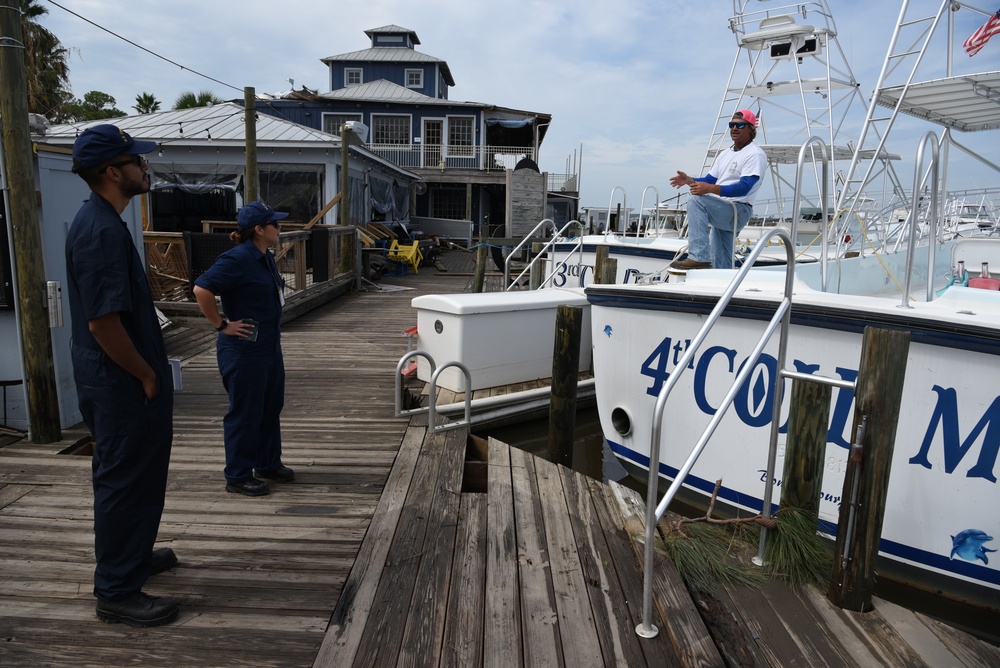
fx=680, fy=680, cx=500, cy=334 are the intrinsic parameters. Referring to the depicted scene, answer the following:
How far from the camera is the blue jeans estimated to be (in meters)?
6.09

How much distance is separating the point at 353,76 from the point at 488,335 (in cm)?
3077

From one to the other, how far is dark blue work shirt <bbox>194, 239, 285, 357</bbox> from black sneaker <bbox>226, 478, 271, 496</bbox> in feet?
2.50

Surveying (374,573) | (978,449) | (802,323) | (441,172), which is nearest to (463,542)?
(374,573)

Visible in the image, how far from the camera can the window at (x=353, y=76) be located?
3375cm

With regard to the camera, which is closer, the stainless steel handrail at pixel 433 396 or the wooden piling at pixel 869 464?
the wooden piling at pixel 869 464

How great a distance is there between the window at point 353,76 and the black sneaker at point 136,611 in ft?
113

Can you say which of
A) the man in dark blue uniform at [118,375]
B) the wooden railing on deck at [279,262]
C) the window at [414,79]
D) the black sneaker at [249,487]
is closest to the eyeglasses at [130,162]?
the man in dark blue uniform at [118,375]

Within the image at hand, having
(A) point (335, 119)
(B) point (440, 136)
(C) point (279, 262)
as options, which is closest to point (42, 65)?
(A) point (335, 119)

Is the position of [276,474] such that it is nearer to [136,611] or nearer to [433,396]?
[433,396]

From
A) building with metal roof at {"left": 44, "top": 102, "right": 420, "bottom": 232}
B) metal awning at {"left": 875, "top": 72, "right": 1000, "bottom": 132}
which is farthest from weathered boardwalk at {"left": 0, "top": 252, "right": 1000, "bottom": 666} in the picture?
building with metal roof at {"left": 44, "top": 102, "right": 420, "bottom": 232}

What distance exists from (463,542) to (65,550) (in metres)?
1.90

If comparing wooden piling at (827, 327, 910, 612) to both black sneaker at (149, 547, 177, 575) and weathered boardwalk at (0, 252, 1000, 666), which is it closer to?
weathered boardwalk at (0, 252, 1000, 666)

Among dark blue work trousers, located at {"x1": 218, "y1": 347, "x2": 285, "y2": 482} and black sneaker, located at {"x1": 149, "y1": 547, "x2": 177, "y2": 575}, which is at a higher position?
Result: dark blue work trousers, located at {"x1": 218, "y1": 347, "x2": 285, "y2": 482}

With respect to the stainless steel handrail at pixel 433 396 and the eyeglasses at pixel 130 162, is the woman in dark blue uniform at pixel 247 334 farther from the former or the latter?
the stainless steel handrail at pixel 433 396
